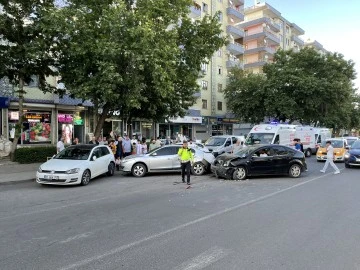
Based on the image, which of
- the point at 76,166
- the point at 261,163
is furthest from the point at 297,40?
the point at 76,166

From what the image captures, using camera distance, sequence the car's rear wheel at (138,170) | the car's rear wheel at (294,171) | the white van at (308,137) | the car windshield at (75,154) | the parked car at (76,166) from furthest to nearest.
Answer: the white van at (308,137), the car's rear wheel at (138,170), the car's rear wheel at (294,171), the car windshield at (75,154), the parked car at (76,166)

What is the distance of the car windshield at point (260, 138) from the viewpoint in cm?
2320

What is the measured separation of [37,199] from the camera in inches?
396

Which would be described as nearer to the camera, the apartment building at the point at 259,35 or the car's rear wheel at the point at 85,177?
the car's rear wheel at the point at 85,177

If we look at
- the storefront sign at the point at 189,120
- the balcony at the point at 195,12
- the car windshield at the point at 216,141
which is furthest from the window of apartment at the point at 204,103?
the car windshield at the point at 216,141

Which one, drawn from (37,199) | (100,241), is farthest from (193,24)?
(100,241)

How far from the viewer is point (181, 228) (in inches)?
260

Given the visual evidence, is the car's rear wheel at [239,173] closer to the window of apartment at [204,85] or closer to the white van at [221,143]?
the white van at [221,143]

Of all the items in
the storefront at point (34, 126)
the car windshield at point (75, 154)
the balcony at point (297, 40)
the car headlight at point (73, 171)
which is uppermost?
the balcony at point (297, 40)

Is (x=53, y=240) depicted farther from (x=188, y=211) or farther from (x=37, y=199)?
(x=37, y=199)

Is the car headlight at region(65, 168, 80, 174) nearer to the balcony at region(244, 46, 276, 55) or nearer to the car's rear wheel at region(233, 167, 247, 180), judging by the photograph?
the car's rear wheel at region(233, 167, 247, 180)

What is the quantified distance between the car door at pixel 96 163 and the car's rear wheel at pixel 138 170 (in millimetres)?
1579

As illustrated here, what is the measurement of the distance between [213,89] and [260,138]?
21.6 metres

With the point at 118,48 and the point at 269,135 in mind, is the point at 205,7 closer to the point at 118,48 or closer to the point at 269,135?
the point at 269,135
